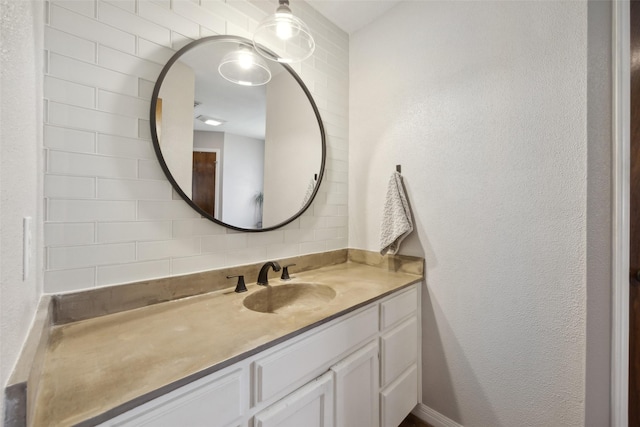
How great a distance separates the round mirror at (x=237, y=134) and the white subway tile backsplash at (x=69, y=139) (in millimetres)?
204

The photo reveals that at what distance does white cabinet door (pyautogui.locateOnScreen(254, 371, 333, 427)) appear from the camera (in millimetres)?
810

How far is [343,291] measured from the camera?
4.14 feet

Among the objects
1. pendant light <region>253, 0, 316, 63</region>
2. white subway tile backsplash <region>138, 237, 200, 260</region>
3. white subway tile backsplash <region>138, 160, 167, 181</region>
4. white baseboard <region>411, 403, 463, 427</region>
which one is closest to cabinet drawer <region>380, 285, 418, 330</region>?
white baseboard <region>411, 403, 463, 427</region>

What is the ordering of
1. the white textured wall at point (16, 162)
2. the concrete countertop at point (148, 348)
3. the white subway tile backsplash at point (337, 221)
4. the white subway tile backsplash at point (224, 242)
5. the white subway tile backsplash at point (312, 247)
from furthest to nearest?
the white subway tile backsplash at point (337, 221)
the white subway tile backsplash at point (312, 247)
the white subway tile backsplash at point (224, 242)
the concrete countertop at point (148, 348)
the white textured wall at point (16, 162)

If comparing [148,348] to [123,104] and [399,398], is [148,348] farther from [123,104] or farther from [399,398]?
[399,398]

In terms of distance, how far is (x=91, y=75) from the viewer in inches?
37.3

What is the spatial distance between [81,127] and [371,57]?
1.66 m

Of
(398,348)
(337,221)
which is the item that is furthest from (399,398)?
(337,221)

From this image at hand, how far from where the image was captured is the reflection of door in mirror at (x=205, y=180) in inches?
46.7

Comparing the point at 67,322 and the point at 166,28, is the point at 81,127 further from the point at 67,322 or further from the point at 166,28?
the point at 67,322

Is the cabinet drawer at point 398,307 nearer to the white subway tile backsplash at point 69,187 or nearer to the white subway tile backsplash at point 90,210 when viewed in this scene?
the white subway tile backsplash at point 90,210

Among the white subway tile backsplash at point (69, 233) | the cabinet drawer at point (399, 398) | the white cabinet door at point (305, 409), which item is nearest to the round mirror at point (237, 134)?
the white subway tile backsplash at point (69, 233)

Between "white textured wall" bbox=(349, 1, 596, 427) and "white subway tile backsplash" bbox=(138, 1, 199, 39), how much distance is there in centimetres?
112

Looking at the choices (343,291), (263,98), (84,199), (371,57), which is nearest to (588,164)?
(343,291)
